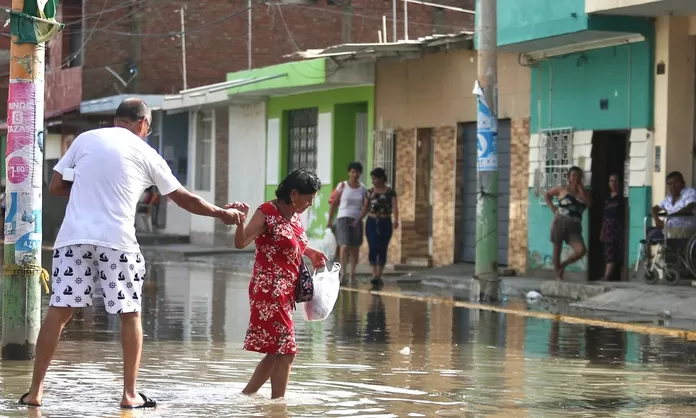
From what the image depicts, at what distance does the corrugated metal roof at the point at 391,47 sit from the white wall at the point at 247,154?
25.4ft

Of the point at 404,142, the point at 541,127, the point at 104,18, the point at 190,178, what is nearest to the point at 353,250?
the point at 541,127

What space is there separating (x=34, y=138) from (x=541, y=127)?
1386cm

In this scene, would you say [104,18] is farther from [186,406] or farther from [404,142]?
[186,406]

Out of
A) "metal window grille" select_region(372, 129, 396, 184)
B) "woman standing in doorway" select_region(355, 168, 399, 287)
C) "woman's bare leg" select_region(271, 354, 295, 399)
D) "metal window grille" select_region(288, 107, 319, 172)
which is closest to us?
"woman's bare leg" select_region(271, 354, 295, 399)

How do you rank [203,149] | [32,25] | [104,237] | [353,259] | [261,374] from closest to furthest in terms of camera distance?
1. [104,237]
2. [261,374]
3. [32,25]
4. [353,259]
5. [203,149]

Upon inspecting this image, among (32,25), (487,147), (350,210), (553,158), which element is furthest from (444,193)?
(32,25)

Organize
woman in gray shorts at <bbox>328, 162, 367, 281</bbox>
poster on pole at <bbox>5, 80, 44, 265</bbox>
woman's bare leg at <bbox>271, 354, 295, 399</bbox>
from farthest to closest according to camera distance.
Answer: woman in gray shorts at <bbox>328, 162, 367, 281</bbox> < poster on pole at <bbox>5, 80, 44, 265</bbox> < woman's bare leg at <bbox>271, 354, 295, 399</bbox>

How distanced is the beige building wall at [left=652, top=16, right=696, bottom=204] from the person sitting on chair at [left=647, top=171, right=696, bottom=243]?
747 millimetres

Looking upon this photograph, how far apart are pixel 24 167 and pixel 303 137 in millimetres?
22216

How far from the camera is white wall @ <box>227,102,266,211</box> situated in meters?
34.3

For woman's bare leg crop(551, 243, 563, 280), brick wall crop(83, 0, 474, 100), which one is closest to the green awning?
woman's bare leg crop(551, 243, 563, 280)

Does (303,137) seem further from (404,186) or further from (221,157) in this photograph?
(404,186)

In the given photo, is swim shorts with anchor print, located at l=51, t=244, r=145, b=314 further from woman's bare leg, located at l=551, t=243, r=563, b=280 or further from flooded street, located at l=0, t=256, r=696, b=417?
woman's bare leg, located at l=551, t=243, r=563, b=280

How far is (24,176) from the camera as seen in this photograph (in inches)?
396
